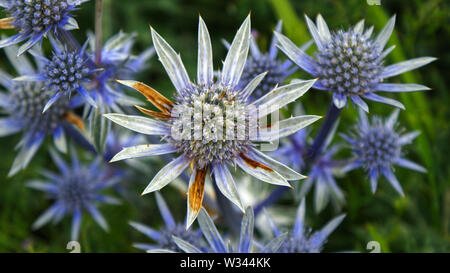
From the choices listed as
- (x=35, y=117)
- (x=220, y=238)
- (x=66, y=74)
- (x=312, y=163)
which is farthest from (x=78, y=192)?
(x=312, y=163)

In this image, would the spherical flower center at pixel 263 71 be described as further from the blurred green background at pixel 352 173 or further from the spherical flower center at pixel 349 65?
the blurred green background at pixel 352 173

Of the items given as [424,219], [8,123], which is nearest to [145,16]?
[8,123]

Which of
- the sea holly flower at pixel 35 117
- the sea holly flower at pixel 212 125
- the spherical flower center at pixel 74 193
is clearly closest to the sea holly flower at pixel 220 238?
the sea holly flower at pixel 212 125

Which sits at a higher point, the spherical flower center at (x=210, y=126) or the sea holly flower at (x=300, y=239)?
the spherical flower center at (x=210, y=126)

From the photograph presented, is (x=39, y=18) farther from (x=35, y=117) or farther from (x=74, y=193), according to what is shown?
(x=74, y=193)

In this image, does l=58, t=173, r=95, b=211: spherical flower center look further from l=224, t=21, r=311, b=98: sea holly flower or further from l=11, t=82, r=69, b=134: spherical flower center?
l=224, t=21, r=311, b=98: sea holly flower
